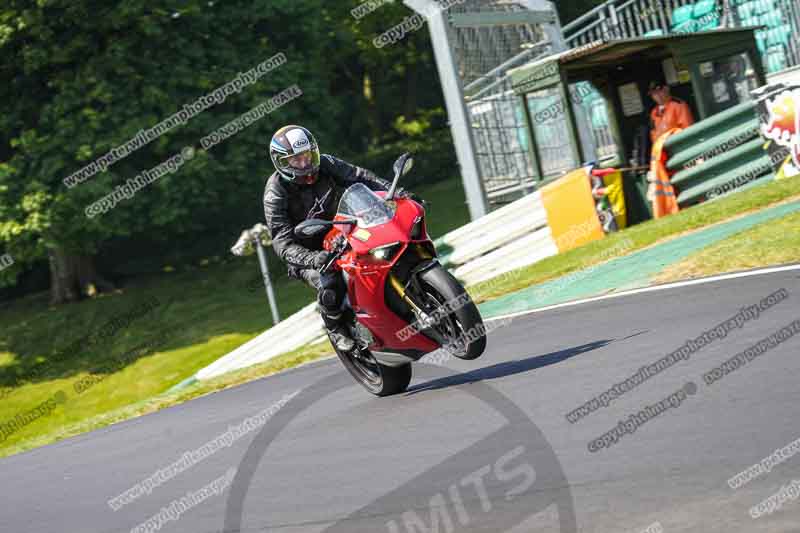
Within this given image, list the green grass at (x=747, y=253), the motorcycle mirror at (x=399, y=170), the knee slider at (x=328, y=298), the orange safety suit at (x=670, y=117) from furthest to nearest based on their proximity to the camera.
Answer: the orange safety suit at (x=670, y=117) < the green grass at (x=747, y=253) < the knee slider at (x=328, y=298) < the motorcycle mirror at (x=399, y=170)

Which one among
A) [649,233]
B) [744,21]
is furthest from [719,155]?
[744,21]

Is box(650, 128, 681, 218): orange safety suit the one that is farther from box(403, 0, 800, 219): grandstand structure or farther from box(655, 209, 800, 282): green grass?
box(655, 209, 800, 282): green grass

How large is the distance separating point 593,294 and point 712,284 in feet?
6.81

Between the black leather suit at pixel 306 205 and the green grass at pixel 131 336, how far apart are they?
10801 millimetres

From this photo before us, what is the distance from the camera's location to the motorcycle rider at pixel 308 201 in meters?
8.73

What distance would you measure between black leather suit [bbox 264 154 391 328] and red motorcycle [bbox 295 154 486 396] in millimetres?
343

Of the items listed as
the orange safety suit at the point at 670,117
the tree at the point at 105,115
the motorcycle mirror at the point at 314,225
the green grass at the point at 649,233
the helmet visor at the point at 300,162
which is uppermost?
the tree at the point at 105,115

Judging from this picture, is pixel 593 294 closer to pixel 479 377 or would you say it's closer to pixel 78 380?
pixel 479 377

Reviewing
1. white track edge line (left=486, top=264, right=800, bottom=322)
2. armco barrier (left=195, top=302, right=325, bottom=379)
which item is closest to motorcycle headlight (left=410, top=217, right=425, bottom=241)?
white track edge line (left=486, top=264, right=800, bottom=322)

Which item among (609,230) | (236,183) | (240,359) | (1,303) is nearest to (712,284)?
(609,230)

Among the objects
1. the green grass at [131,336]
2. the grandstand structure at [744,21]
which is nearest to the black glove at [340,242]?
the green grass at [131,336]

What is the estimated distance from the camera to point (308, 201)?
912 centimetres

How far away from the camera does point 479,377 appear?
8.69 m

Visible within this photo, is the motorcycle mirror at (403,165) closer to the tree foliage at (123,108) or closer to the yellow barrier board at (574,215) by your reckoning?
the yellow barrier board at (574,215)
